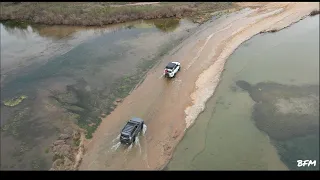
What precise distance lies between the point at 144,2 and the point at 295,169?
50.8 metres

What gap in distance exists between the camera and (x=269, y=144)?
2653 centimetres

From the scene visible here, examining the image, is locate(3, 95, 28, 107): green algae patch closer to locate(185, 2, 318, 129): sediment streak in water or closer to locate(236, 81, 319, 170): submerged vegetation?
locate(185, 2, 318, 129): sediment streak in water

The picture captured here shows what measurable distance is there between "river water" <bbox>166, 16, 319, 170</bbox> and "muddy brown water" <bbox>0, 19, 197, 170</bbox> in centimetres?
1045

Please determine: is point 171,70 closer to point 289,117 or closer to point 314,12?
point 289,117

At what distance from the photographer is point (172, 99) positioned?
33.2 metres

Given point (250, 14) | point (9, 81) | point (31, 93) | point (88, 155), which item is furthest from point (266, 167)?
point (250, 14)

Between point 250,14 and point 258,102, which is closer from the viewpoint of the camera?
point 258,102

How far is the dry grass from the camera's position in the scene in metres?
56.0

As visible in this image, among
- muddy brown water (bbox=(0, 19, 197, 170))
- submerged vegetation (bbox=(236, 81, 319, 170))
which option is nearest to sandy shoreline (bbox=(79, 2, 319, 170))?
muddy brown water (bbox=(0, 19, 197, 170))

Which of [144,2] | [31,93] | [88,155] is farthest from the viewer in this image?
[144,2]

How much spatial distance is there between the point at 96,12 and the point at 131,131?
127 feet

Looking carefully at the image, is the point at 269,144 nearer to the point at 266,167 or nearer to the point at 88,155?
the point at 266,167

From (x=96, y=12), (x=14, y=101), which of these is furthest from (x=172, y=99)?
(x=96, y=12)

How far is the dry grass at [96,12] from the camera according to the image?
56.0 m
